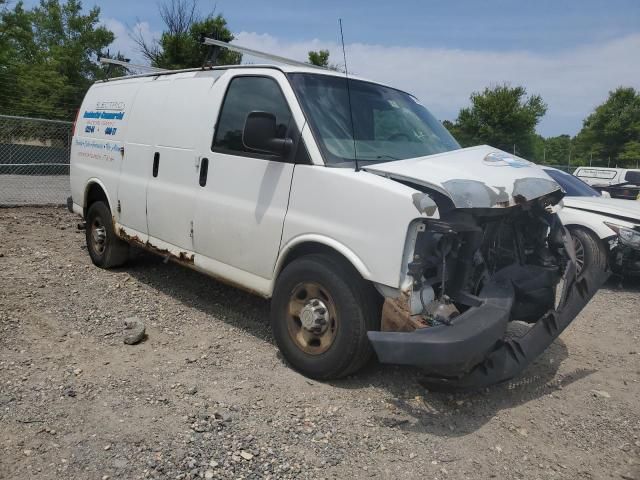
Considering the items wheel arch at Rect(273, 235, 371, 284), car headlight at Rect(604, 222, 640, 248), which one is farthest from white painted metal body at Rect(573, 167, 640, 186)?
wheel arch at Rect(273, 235, 371, 284)

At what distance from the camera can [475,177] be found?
138 inches

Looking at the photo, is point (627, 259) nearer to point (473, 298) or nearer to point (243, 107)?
point (473, 298)

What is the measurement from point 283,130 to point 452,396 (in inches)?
88.5

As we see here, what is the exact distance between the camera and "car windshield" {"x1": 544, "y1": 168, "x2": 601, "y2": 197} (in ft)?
27.0

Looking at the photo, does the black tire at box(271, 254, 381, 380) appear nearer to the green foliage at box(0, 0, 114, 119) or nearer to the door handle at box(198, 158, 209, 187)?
the door handle at box(198, 158, 209, 187)

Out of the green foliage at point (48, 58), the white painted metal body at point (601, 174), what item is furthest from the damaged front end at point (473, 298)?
the green foliage at point (48, 58)

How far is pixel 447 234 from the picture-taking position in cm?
328

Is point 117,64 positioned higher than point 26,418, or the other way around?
point 117,64

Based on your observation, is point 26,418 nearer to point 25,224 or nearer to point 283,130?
point 283,130

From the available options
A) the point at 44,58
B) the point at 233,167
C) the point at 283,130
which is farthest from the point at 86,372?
the point at 44,58

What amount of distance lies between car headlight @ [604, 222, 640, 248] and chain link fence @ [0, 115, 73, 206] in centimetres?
945

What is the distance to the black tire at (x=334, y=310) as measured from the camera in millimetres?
3512

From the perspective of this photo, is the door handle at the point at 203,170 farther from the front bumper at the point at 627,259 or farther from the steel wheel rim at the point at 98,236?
the front bumper at the point at 627,259

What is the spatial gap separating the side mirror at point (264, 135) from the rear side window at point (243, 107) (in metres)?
0.17
